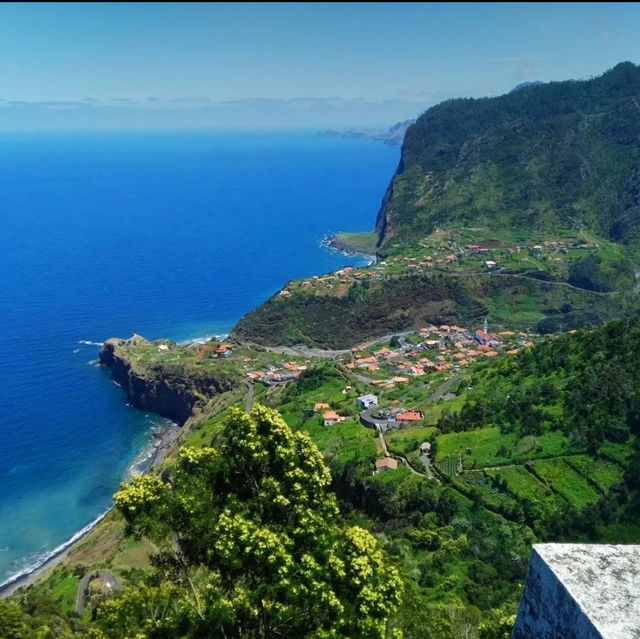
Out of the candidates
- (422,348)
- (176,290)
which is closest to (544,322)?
(422,348)

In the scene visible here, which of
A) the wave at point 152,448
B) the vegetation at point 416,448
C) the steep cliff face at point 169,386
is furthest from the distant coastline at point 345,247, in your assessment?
the wave at point 152,448

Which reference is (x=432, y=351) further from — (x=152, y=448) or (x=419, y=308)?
(x=152, y=448)

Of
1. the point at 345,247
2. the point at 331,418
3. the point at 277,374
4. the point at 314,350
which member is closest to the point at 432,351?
the point at 314,350

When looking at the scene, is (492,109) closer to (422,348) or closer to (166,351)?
(422,348)

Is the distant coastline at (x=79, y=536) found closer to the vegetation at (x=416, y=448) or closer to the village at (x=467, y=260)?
the vegetation at (x=416, y=448)

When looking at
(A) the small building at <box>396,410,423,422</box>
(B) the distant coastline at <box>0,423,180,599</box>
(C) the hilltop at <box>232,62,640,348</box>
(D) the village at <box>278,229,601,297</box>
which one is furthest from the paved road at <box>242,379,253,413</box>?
(D) the village at <box>278,229,601,297</box>
